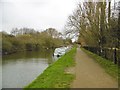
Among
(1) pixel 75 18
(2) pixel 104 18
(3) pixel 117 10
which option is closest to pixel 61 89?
(3) pixel 117 10

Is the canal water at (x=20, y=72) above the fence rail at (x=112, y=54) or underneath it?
underneath

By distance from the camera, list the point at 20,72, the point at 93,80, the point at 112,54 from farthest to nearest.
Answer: the point at 20,72
the point at 112,54
the point at 93,80

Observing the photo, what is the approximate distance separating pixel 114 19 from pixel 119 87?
691cm

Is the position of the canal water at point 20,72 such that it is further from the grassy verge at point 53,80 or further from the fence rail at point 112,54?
the fence rail at point 112,54

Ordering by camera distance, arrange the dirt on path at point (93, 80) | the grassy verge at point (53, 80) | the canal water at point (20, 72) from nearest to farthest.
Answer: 1. the dirt on path at point (93, 80)
2. the grassy verge at point (53, 80)
3. the canal water at point (20, 72)

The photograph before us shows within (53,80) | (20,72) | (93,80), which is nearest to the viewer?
(93,80)

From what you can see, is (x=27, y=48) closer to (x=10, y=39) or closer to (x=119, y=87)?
(x=10, y=39)

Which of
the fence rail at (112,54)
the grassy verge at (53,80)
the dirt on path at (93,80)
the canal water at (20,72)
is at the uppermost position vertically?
the fence rail at (112,54)

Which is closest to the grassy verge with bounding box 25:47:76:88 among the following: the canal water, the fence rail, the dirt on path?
the dirt on path

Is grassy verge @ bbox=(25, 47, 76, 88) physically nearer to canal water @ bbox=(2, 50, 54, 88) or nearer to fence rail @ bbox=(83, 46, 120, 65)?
canal water @ bbox=(2, 50, 54, 88)

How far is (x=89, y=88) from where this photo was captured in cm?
959

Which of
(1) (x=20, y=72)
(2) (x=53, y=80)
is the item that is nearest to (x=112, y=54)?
(1) (x=20, y=72)

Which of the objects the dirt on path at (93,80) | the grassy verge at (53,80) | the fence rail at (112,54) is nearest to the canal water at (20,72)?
the grassy verge at (53,80)

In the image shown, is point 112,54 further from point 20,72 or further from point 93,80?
point 93,80
